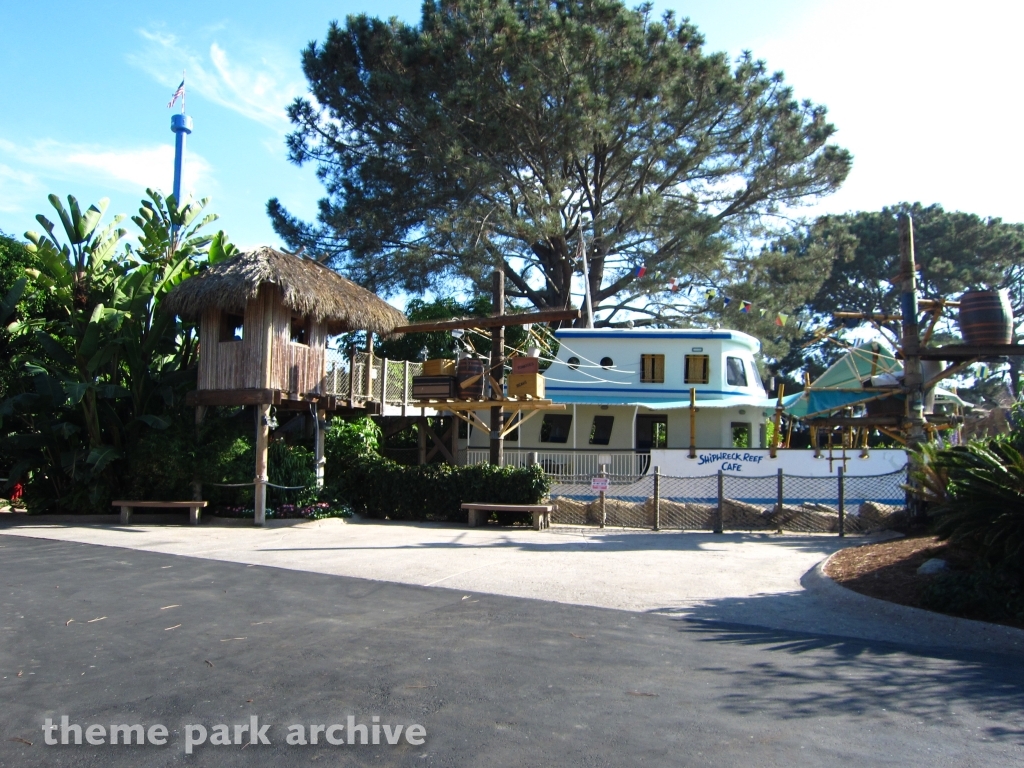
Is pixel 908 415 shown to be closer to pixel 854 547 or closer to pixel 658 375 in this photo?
pixel 854 547

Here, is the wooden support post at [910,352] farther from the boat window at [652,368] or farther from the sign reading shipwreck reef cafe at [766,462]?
the boat window at [652,368]

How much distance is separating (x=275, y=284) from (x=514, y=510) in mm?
7111

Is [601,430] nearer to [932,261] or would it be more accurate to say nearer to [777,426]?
[777,426]

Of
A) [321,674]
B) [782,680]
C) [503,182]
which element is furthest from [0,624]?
[503,182]

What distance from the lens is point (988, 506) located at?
8.80 metres

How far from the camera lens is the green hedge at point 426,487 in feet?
57.0

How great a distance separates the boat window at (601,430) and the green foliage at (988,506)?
1456cm

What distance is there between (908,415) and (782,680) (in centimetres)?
986

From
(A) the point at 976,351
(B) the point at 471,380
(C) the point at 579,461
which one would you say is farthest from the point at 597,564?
(C) the point at 579,461

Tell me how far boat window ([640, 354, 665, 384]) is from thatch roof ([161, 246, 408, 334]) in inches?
326

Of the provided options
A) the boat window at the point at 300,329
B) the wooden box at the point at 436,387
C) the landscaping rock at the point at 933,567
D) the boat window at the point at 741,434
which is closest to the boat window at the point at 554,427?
the boat window at the point at 741,434

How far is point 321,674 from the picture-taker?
6.00m

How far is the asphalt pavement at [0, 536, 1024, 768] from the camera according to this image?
4.58 metres

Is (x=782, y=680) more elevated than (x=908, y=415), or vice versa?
(x=908, y=415)
